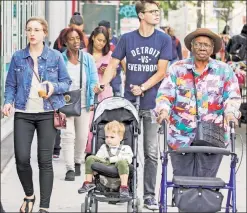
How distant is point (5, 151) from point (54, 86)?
483 cm

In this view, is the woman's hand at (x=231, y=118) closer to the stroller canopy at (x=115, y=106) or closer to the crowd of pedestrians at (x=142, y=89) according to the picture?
the crowd of pedestrians at (x=142, y=89)

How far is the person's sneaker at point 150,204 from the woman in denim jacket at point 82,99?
1.68 m

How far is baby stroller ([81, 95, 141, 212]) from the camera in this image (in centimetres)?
761

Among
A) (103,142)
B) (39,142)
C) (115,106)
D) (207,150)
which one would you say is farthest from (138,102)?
(207,150)

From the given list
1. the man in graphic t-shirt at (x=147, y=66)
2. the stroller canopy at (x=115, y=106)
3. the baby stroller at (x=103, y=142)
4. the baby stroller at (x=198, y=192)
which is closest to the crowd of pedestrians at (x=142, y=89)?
the man in graphic t-shirt at (x=147, y=66)

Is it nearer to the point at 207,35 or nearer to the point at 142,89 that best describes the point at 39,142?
the point at 142,89

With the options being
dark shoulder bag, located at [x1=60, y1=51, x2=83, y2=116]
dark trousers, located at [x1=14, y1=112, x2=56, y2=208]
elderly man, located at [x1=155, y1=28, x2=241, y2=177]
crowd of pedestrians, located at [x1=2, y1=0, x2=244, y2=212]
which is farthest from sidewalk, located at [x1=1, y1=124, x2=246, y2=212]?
elderly man, located at [x1=155, y1=28, x2=241, y2=177]

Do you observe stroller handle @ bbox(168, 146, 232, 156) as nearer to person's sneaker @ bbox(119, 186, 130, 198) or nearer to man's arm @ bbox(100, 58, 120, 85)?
person's sneaker @ bbox(119, 186, 130, 198)

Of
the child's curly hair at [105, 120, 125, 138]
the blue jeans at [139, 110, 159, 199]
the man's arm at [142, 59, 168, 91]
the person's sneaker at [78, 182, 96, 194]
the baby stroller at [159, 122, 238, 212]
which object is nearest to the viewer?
the baby stroller at [159, 122, 238, 212]

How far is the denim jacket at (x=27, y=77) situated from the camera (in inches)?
312

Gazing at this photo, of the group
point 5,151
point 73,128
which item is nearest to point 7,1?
point 5,151

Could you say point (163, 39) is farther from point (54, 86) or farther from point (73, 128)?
point (73, 128)

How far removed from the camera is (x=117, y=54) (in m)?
8.83

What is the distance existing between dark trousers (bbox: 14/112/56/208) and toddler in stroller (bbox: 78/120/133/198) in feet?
1.73
